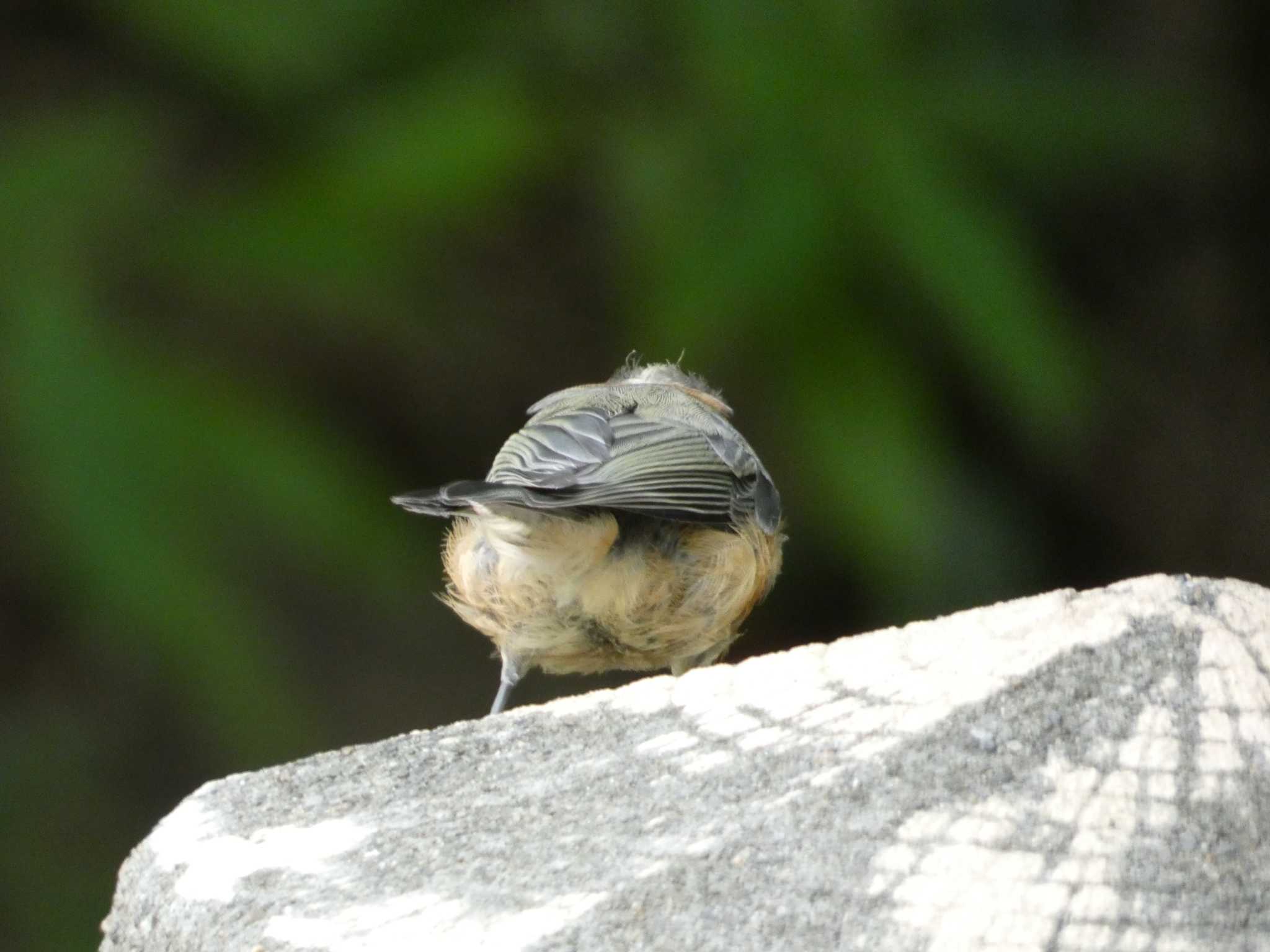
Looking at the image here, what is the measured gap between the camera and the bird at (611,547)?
2.92 m

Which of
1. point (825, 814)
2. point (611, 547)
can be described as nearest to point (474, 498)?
point (611, 547)

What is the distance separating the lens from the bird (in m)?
2.92

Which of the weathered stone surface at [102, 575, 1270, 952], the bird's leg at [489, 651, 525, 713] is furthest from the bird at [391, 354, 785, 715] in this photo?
the weathered stone surface at [102, 575, 1270, 952]

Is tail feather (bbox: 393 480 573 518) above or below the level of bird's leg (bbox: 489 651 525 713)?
above

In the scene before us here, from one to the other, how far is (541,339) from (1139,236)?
2.10 m

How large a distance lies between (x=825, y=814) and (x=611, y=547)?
1397 millimetres

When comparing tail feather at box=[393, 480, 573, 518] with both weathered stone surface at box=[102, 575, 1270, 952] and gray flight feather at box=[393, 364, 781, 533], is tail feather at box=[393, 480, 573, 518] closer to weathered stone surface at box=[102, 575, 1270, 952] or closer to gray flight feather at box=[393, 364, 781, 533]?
gray flight feather at box=[393, 364, 781, 533]

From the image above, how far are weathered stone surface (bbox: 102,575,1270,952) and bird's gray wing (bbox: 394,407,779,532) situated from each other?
0.65 m

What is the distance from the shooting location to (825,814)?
1698 millimetres

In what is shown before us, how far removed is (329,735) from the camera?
17.9 ft

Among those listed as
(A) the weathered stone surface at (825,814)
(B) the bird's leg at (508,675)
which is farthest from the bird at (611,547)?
(A) the weathered stone surface at (825,814)

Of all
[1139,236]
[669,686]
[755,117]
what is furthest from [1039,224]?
[669,686]

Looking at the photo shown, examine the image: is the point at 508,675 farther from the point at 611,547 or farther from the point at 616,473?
the point at 616,473

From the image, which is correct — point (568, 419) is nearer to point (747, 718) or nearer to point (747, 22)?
point (747, 718)
